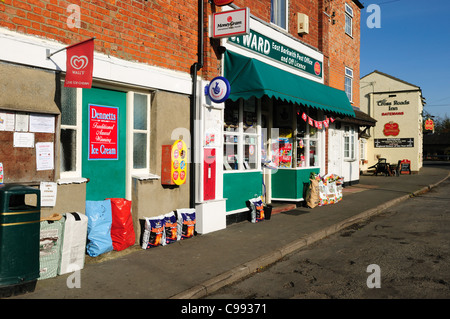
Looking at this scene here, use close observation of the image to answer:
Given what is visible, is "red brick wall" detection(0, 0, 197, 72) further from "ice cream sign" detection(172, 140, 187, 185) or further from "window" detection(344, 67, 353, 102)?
"window" detection(344, 67, 353, 102)

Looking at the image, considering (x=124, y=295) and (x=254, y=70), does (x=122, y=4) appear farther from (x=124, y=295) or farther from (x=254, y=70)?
(x=124, y=295)

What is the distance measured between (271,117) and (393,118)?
21665 mm

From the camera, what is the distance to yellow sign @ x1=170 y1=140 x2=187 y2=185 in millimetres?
6664

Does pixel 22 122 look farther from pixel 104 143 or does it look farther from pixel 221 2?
pixel 221 2

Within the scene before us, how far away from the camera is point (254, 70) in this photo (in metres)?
7.65

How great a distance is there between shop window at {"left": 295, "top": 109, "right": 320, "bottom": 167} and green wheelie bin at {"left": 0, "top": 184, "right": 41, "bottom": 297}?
26.5 feet

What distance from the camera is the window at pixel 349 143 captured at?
1748 cm

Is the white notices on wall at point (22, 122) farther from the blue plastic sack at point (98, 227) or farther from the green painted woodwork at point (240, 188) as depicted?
the green painted woodwork at point (240, 188)

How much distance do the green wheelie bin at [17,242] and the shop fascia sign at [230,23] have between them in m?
4.79

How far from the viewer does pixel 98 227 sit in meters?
5.58

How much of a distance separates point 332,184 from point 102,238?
822 cm

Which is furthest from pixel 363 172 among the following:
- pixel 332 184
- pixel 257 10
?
pixel 257 10

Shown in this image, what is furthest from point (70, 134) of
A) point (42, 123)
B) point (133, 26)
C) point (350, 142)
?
point (350, 142)

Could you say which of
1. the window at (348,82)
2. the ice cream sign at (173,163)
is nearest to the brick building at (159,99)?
the ice cream sign at (173,163)
